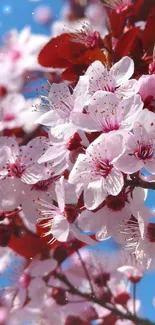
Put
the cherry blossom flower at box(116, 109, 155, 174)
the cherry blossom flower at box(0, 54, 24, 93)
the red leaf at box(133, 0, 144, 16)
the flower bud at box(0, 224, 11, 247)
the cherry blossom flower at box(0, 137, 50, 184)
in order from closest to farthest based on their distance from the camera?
the cherry blossom flower at box(116, 109, 155, 174)
the cherry blossom flower at box(0, 137, 50, 184)
the flower bud at box(0, 224, 11, 247)
the red leaf at box(133, 0, 144, 16)
the cherry blossom flower at box(0, 54, 24, 93)

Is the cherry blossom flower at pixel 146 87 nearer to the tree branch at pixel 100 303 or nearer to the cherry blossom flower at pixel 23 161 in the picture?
the cherry blossom flower at pixel 23 161

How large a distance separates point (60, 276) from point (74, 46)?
0.42 metres

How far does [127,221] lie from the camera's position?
0.65 meters

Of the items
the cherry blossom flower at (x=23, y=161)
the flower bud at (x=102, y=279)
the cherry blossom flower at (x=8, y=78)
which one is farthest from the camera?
the cherry blossom flower at (x=8, y=78)

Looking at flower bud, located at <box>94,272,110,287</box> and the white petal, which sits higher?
the white petal

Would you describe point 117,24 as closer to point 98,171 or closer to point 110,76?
point 110,76

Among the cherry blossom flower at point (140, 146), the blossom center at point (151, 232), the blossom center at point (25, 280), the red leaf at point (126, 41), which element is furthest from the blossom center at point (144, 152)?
the blossom center at point (25, 280)

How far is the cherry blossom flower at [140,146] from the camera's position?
1.86 ft

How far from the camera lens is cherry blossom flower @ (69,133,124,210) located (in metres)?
0.57

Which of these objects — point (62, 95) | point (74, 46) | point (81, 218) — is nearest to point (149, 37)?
point (74, 46)

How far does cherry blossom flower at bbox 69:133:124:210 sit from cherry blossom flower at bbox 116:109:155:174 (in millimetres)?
12

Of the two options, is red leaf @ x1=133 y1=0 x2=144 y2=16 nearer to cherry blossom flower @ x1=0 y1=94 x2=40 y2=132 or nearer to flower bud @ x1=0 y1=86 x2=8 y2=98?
cherry blossom flower @ x1=0 y1=94 x2=40 y2=132

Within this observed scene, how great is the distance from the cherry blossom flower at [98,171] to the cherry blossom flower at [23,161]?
86 mm

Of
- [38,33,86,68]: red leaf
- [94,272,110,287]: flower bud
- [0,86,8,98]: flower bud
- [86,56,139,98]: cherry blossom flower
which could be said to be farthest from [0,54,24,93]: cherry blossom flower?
[86,56,139,98]: cherry blossom flower
